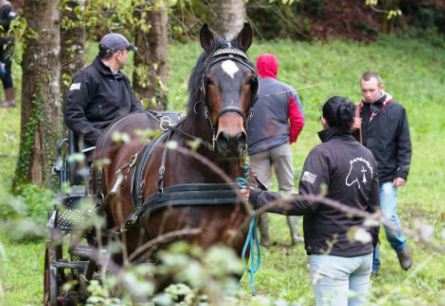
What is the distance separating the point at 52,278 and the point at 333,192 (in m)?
2.33

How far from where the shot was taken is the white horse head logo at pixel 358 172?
6004 mm

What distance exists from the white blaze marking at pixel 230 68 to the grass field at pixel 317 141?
488 mm

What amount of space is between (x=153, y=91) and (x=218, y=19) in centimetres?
279

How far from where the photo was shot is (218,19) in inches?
420

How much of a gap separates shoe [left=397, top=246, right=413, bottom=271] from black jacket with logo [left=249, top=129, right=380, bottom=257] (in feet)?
11.9

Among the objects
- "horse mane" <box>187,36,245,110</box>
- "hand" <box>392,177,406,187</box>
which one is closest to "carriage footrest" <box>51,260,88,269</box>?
"horse mane" <box>187,36,245,110</box>

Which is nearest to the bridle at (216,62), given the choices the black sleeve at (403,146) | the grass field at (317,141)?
the grass field at (317,141)

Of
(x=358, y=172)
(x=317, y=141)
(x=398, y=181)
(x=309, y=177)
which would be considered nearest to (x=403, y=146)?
(x=398, y=181)

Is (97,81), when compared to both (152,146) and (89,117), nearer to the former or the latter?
(89,117)

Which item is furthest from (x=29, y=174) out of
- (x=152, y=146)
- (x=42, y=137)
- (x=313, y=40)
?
(x=313, y=40)

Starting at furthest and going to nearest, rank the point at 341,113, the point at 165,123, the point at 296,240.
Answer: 1. the point at 296,240
2. the point at 165,123
3. the point at 341,113

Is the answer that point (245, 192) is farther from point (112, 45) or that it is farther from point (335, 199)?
point (112, 45)

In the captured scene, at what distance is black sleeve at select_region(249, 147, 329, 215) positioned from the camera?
5832 millimetres

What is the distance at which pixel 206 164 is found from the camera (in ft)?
18.6
